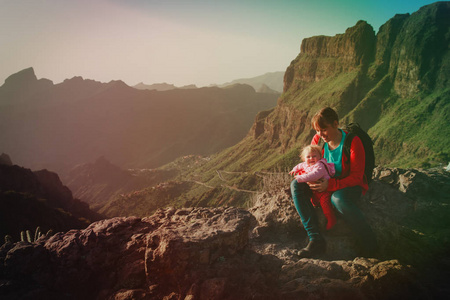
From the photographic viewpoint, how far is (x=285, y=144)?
189 ft

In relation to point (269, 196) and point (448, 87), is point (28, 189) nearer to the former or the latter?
point (269, 196)

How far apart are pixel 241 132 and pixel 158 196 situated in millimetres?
73385

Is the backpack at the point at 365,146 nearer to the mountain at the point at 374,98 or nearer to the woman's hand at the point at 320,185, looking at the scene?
the woman's hand at the point at 320,185

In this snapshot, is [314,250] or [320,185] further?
[320,185]

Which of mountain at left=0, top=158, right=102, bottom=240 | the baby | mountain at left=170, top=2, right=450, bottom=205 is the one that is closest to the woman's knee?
the baby

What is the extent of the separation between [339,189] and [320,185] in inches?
12.7

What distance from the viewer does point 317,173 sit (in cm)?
408

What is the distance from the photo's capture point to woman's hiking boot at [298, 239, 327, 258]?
4.05m

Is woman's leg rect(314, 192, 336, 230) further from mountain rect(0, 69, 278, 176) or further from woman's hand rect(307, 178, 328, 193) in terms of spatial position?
mountain rect(0, 69, 278, 176)

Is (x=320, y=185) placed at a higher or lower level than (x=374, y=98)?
higher

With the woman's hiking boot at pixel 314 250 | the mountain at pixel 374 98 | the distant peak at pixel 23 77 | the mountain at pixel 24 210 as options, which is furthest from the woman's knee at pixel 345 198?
the distant peak at pixel 23 77

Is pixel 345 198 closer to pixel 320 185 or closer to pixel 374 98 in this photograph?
pixel 320 185

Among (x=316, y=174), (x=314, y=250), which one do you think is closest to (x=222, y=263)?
(x=314, y=250)

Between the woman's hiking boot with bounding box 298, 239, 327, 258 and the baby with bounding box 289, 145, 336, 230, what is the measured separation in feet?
1.10
